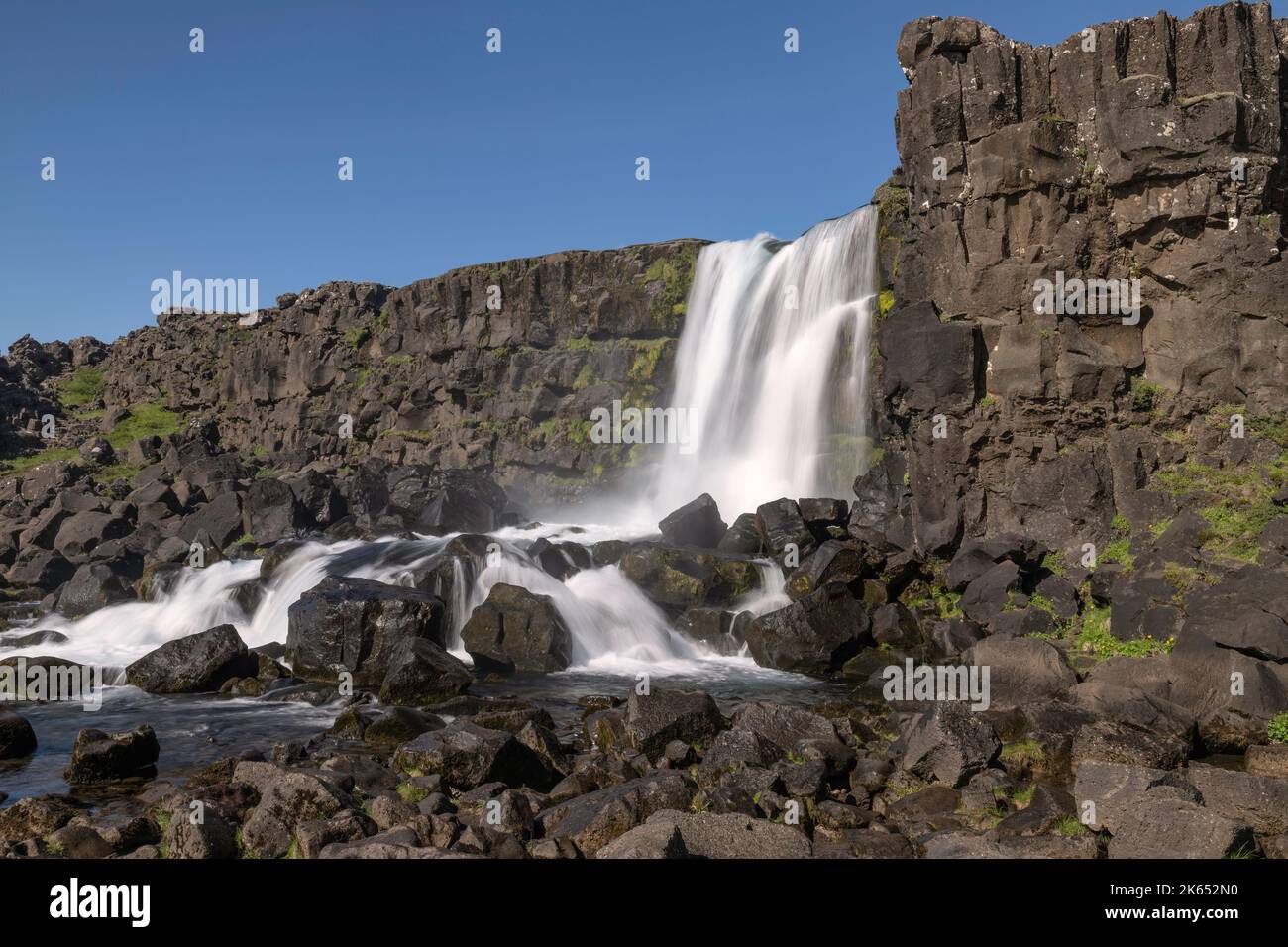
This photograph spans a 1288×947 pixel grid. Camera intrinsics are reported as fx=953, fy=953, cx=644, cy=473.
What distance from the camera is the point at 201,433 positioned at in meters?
59.6

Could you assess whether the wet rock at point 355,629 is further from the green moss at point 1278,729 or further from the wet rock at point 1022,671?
the green moss at point 1278,729

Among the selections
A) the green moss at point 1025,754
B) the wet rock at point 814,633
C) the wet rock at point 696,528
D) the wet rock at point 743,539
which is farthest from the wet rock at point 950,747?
the wet rock at point 696,528

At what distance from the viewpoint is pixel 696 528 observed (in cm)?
2928

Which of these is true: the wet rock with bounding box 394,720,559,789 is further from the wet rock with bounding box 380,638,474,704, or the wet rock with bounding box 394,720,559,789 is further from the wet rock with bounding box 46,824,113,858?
the wet rock with bounding box 380,638,474,704

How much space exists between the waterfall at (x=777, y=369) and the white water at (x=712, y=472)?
6 cm

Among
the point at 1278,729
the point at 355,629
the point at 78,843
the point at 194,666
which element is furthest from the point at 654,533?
the point at 78,843

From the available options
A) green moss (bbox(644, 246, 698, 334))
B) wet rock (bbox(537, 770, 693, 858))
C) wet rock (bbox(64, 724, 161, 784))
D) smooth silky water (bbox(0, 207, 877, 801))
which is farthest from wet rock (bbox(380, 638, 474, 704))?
green moss (bbox(644, 246, 698, 334))

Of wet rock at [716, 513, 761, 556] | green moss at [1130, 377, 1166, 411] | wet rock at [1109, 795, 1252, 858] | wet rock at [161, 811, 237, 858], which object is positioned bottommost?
wet rock at [161, 811, 237, 858]

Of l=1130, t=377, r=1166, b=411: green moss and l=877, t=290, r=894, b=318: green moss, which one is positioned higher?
l=877, t=290, r=894, b=318: green moss

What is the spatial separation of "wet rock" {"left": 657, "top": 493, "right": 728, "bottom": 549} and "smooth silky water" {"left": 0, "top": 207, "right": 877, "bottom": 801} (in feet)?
8.83

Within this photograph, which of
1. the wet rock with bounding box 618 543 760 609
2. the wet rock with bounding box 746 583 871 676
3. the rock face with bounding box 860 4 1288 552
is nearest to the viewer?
the wet rock with bounding box 746 583 871 676

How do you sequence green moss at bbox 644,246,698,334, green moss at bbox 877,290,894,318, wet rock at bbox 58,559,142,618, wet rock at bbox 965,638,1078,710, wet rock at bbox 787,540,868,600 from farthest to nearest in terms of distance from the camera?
green moss at bbox 644,246,698,334
wet rock at bbox 58,559,142,618
green moss at bbox 877,290,894,318
wet rock at bbox 787,540,868,600
wet rock at bbox 965,638,1078,710

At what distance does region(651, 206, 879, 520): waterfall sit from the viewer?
106 ft

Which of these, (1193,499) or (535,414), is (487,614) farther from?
(535,414)
